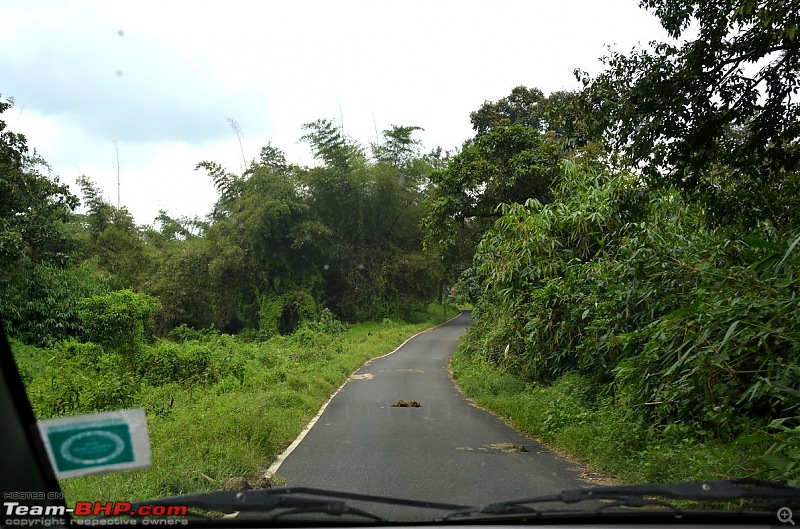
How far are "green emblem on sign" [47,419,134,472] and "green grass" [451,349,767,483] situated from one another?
456 cm

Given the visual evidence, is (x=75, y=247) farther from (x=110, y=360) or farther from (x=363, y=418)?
(x=363, y=418)

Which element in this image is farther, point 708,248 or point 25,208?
point 25,208

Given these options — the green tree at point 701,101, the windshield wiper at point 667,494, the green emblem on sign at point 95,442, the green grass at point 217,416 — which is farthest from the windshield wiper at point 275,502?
the green tree at point 701,101

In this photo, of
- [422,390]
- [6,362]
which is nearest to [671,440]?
[6,362]

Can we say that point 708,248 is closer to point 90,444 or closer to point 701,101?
point 701,101

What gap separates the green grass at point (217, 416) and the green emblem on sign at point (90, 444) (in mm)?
1724

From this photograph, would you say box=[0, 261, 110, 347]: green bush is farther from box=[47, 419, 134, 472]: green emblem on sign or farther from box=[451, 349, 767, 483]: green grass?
box=[47, 419, 134, 472]: green emblem on sign

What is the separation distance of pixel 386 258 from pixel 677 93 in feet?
108

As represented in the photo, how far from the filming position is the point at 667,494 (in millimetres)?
2939

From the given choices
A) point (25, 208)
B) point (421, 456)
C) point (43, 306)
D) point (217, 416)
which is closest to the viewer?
point (421, 456)

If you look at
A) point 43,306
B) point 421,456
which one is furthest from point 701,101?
point 43,306

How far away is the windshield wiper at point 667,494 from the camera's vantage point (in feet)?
9.55

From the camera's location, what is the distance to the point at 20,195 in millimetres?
15188

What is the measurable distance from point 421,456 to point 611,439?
2.19 metres
